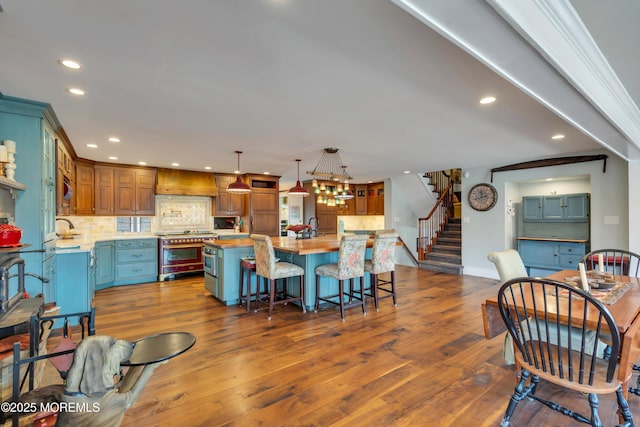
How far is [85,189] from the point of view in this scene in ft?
18.0

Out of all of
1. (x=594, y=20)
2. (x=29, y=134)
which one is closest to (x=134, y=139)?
(x=29, y=134)

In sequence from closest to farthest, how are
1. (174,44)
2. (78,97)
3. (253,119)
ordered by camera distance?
(174,44)
(78,97)
(253,119)

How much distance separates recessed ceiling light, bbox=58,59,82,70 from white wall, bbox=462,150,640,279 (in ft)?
20.9

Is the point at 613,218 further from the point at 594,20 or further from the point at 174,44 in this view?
the point at 174,44

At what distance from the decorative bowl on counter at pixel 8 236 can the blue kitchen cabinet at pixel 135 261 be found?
3961mm

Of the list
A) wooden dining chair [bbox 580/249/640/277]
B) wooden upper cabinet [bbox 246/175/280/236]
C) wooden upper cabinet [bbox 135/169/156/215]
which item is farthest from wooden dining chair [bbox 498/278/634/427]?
wooden upper cabinet [bbox 135/169/156/215]

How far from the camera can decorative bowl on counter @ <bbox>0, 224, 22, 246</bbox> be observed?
6.26ft

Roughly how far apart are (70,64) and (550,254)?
714 centimetres

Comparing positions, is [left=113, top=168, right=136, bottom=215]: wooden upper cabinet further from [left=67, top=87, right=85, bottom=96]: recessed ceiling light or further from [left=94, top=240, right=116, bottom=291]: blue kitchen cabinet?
[left=67, top=87, right=85, bottom=96]: recessed ceiling light

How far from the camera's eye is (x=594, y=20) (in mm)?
1641

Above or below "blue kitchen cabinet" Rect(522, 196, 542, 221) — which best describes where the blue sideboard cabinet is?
below

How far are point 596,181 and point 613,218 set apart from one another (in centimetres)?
64

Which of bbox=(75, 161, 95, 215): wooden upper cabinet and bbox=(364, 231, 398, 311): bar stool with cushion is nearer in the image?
bbox=(364, 231, 398, 311): bar stool with cushion

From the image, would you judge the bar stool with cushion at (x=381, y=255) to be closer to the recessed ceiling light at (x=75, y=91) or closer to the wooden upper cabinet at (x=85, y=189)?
the recessed ceiling light at (x=75, y=91)
